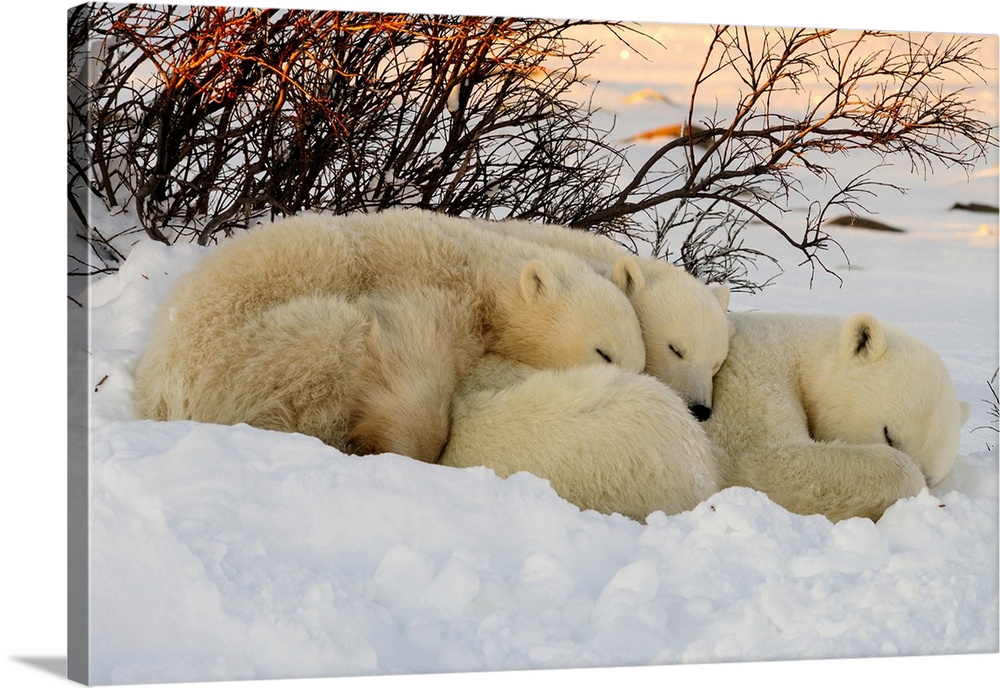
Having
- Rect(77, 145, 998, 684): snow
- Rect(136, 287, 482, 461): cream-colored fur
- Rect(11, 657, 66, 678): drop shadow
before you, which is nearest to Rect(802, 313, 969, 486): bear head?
Rect(77, 145, 998, 684): snow

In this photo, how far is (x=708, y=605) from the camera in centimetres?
410

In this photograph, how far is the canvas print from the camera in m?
3.85

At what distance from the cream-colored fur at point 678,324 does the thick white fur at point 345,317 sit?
18 centimetres

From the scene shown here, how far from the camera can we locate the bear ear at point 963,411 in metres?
5.03

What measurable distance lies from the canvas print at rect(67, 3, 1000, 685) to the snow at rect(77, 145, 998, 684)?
0.01 metres

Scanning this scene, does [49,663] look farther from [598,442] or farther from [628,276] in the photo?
[628,276]

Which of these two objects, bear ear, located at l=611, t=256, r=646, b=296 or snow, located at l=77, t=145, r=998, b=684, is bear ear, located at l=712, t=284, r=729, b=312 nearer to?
bear ear, located at l=611, t=256, r=646, b=296

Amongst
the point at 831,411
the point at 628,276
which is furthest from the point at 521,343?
the point at 831,411

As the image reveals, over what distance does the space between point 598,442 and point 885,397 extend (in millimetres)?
1391

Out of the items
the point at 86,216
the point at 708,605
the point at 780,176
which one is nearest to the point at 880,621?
the point at 708,605

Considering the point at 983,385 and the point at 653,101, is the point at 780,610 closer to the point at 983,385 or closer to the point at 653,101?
the point at 983,385

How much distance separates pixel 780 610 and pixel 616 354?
1129 millimetres

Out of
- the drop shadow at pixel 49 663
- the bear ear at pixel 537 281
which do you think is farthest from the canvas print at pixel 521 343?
the drop shadow at pixel 49 663

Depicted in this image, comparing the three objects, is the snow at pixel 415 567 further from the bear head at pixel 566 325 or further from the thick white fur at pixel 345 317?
the bear head at pixel 566 325
